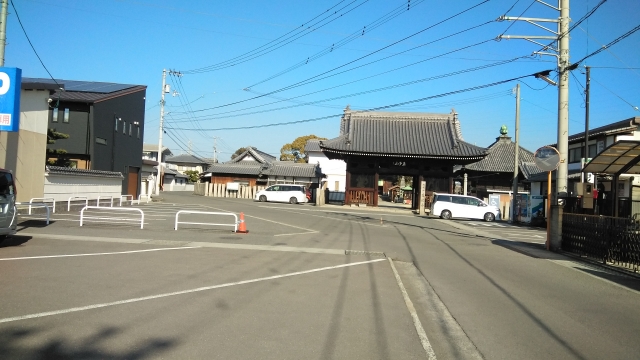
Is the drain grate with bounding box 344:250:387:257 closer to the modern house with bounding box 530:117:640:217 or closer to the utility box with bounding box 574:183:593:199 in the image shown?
the utility box with bounding box 574:183:593:199

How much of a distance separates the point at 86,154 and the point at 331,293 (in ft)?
79.8

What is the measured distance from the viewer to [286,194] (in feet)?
142

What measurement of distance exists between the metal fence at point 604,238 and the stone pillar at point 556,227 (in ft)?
0.60

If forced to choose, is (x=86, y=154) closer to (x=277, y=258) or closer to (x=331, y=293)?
(x=277, y=258)

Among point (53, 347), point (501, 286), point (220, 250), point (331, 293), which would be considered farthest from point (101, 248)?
point (501, 286)

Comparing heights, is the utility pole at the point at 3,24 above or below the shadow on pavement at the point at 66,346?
above

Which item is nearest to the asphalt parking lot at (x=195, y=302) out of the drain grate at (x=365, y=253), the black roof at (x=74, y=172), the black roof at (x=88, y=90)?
the drain grate at (x=365, y=253)

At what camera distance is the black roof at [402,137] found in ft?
118

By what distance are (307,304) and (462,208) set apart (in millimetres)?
25585

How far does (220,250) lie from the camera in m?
12.3

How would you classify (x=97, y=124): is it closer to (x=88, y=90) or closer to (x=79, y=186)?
(x=88, y=90)

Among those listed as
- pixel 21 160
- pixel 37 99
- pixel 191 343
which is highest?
pixel 37 99

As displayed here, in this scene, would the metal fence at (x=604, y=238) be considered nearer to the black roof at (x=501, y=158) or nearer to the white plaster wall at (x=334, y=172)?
the black roof at (x=501, y=158)

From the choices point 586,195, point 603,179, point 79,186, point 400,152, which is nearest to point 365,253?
point 586,195
